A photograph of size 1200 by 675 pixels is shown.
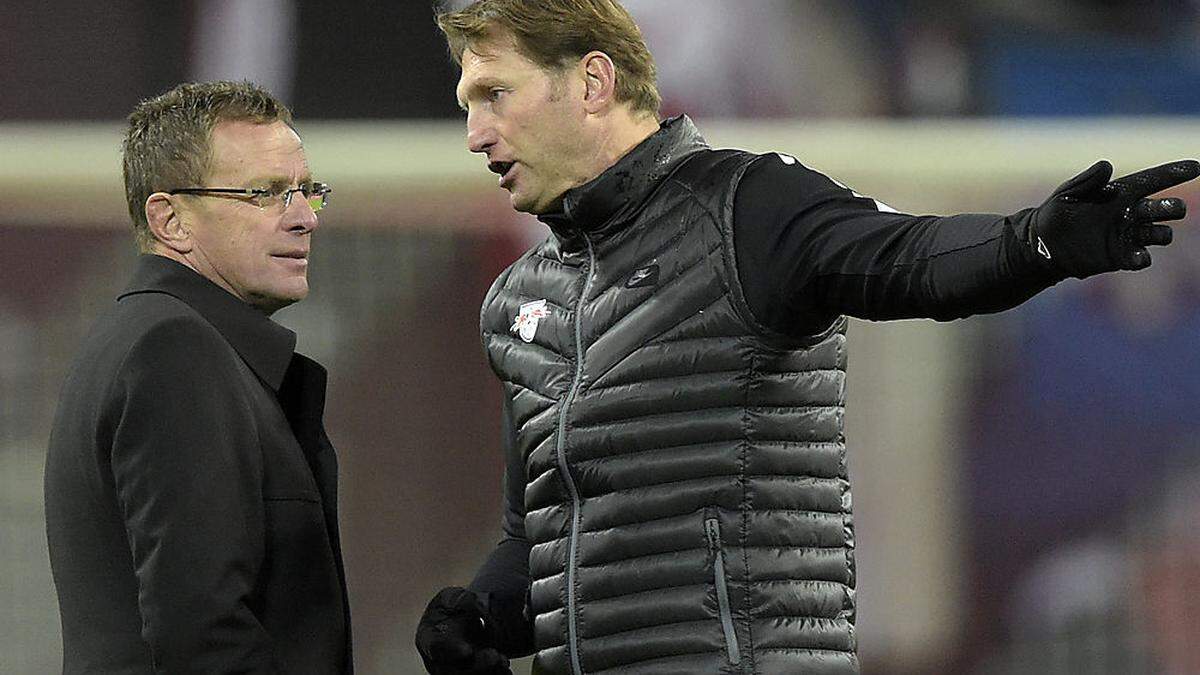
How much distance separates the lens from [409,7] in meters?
3.49

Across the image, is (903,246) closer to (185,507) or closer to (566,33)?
(566,33)

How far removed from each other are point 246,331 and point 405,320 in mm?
1696

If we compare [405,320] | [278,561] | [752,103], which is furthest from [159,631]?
[752,103]

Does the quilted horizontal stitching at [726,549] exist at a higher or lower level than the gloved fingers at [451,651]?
higher

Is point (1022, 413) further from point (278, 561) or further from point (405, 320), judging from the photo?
point (278, 561)

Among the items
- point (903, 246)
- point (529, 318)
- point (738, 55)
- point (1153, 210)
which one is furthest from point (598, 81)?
point (738, 55)

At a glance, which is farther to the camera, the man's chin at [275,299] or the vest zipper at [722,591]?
the man's chin at [275,299]

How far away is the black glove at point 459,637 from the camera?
1.93 metres

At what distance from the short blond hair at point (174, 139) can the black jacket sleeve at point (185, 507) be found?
0.25 metres

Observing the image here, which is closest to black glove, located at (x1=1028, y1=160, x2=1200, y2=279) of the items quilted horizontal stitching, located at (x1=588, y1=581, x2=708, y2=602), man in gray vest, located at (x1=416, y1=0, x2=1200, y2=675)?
man in gray vest, located at (x1=416, y1=0, x2=1200, y2=675)

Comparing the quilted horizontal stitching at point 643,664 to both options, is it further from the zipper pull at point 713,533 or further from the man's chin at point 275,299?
the man's chin at point 275,299

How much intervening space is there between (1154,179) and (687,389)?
0.50 metres

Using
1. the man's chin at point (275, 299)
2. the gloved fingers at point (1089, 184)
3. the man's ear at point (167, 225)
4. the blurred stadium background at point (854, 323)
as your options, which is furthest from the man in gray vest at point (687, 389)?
the blurred stadium background at point (854, 323)

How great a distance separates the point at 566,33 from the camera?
73.4 inches
